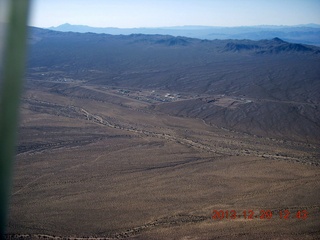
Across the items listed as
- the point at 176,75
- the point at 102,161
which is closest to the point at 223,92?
the point at 176,75

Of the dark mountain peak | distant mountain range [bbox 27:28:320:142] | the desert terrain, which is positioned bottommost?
the desert terrain

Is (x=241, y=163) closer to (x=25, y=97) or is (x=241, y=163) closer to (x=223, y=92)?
(x=223, y=92)

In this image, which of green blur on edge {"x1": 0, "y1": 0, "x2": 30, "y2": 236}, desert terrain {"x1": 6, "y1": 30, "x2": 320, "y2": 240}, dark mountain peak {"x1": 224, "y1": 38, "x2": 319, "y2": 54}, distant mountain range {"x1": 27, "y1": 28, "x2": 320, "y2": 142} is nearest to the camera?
green blur on edge {"x1": 0, "y1": 0, "x2": 30, "y2": 236}

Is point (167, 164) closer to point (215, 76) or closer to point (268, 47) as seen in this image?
point (215, 76)
